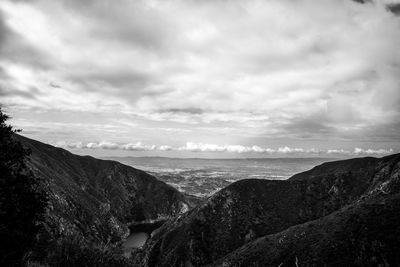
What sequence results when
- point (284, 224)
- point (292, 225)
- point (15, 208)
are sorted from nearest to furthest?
point (15, 208) < point (292, 225) < point (284, 224)

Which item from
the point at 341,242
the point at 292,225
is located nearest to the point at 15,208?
the point at 341,242

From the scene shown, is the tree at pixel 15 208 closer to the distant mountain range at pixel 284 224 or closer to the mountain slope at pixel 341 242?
the distant mountain range at pixel 284 224

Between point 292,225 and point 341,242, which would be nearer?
point 341,242

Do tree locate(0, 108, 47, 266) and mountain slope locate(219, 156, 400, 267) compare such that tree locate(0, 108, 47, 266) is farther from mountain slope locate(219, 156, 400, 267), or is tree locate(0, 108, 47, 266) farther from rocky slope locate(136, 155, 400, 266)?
rocky slope locate(136, 155, 400, 266)

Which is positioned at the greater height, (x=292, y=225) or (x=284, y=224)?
(x=292, y=225)

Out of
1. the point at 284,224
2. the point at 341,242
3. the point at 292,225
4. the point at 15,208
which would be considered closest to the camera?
the point at 15,208

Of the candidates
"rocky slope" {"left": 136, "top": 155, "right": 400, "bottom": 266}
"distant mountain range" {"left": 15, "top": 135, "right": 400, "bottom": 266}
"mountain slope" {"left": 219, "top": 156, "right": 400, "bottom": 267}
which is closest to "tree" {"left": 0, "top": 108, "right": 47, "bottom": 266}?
"distant mountain range" {"left": 15, "top": 135, "right": 400, "bottom": 266}

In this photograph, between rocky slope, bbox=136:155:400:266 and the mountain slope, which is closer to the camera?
the mountain slope

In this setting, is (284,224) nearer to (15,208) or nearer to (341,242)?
(341,242)
